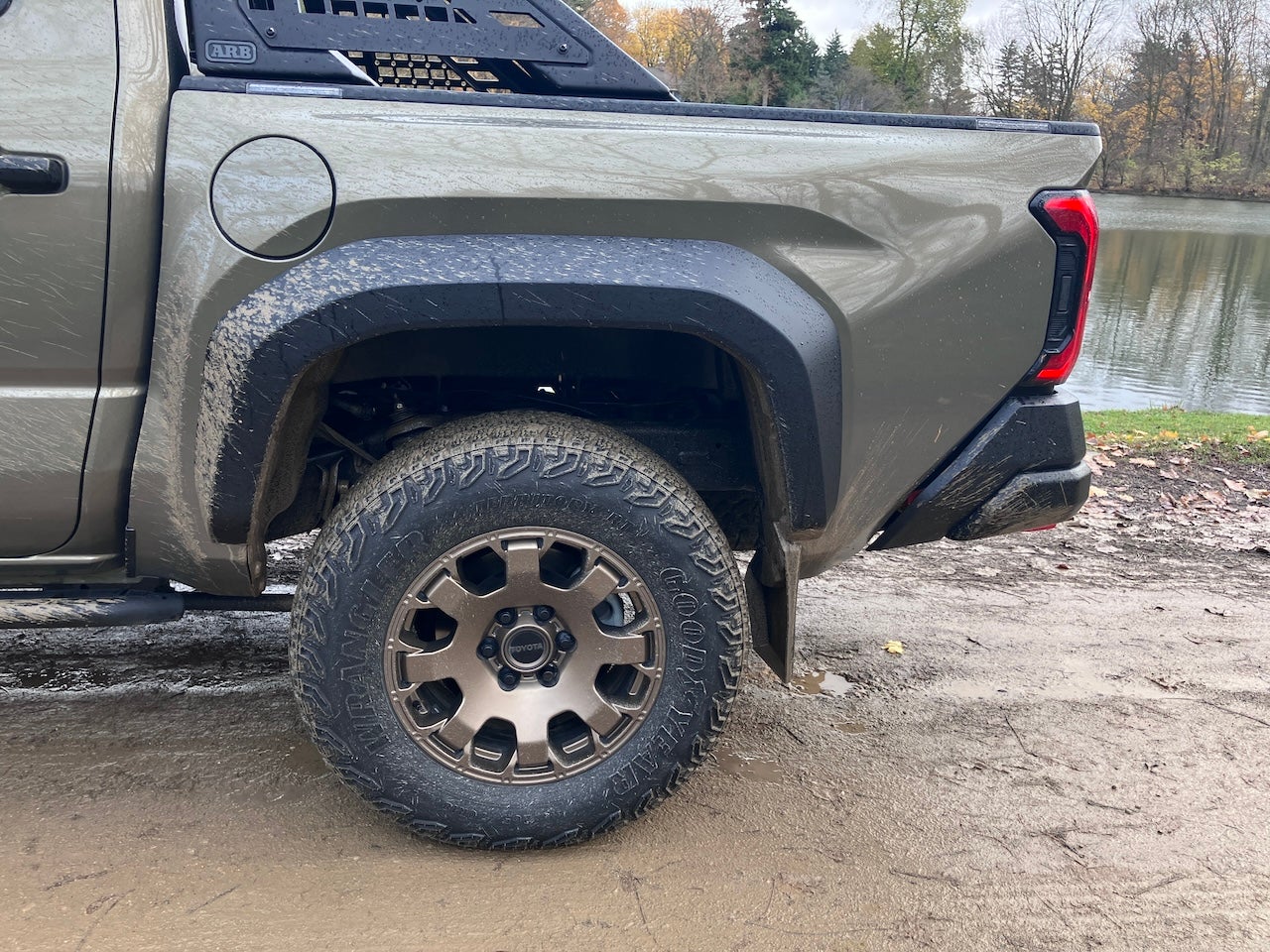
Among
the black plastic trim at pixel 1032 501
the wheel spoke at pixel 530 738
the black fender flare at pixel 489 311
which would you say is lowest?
the wheel spoke at pixel 530 738

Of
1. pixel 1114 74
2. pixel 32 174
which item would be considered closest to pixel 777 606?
pixel 32 174

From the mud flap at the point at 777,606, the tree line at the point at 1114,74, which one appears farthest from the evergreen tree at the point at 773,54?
the mud flap at the point at 777,606

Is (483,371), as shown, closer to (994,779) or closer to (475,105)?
(475,105)

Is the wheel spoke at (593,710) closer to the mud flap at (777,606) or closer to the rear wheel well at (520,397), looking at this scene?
the mud flap at (777,606)

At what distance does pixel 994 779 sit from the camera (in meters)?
2.59

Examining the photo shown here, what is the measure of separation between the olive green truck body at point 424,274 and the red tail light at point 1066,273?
2 cm

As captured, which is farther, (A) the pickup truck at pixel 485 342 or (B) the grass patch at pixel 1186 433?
(B) the grass patch at pixel 1186 433

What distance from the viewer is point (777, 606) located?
241 cm

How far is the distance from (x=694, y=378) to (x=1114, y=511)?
11.3 feet

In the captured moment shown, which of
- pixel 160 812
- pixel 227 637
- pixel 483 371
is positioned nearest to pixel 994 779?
pixel 483 371

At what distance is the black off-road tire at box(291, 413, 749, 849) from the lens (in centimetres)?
203

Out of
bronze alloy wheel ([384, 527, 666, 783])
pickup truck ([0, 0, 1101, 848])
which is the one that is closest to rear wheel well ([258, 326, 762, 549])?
pickup truck ([0, 0, 1101, 848])

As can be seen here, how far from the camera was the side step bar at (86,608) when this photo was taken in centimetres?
204

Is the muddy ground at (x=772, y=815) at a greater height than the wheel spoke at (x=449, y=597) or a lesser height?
lesser
